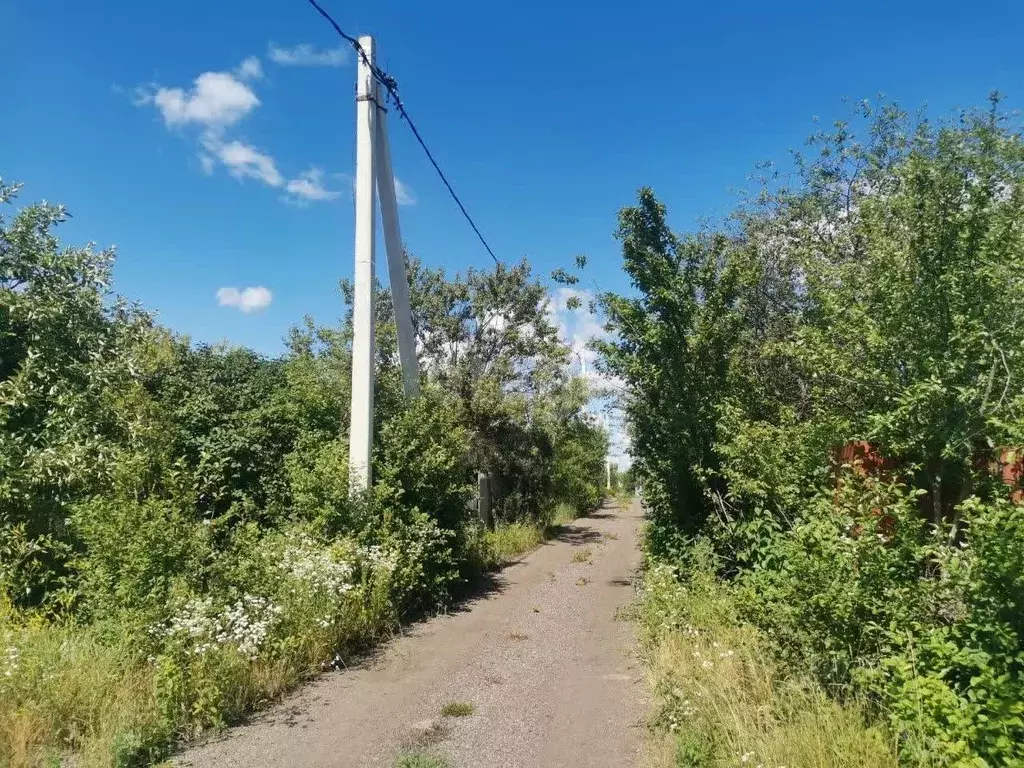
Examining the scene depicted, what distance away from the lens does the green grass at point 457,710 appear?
17.5ft

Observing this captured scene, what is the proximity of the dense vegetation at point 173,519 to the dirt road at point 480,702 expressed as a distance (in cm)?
45

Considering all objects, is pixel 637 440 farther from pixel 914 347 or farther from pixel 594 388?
pixel 594 388

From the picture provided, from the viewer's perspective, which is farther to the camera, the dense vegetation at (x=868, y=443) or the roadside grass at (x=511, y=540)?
the roadside grass at (x=511, y=540)

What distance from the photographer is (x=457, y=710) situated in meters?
5.38

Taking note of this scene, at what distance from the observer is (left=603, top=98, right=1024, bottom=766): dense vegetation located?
Answer: 3.15 meters

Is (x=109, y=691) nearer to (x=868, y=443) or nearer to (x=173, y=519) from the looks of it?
(x=173, y=519)

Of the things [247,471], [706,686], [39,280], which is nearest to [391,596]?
[247,471]

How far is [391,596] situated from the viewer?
8242mm

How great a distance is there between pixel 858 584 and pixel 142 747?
4.55 meters

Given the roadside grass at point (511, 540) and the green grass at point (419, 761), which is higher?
the roadside grass at point (511, 540)

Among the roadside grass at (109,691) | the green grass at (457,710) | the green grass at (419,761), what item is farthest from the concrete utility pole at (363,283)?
the green grass at (419,761)

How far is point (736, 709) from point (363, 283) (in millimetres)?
6753

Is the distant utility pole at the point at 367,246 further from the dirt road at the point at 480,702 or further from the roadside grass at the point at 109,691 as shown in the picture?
the roadside grass at the point at 109,691

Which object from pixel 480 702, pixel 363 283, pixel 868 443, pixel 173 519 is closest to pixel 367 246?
pixel 363 283
